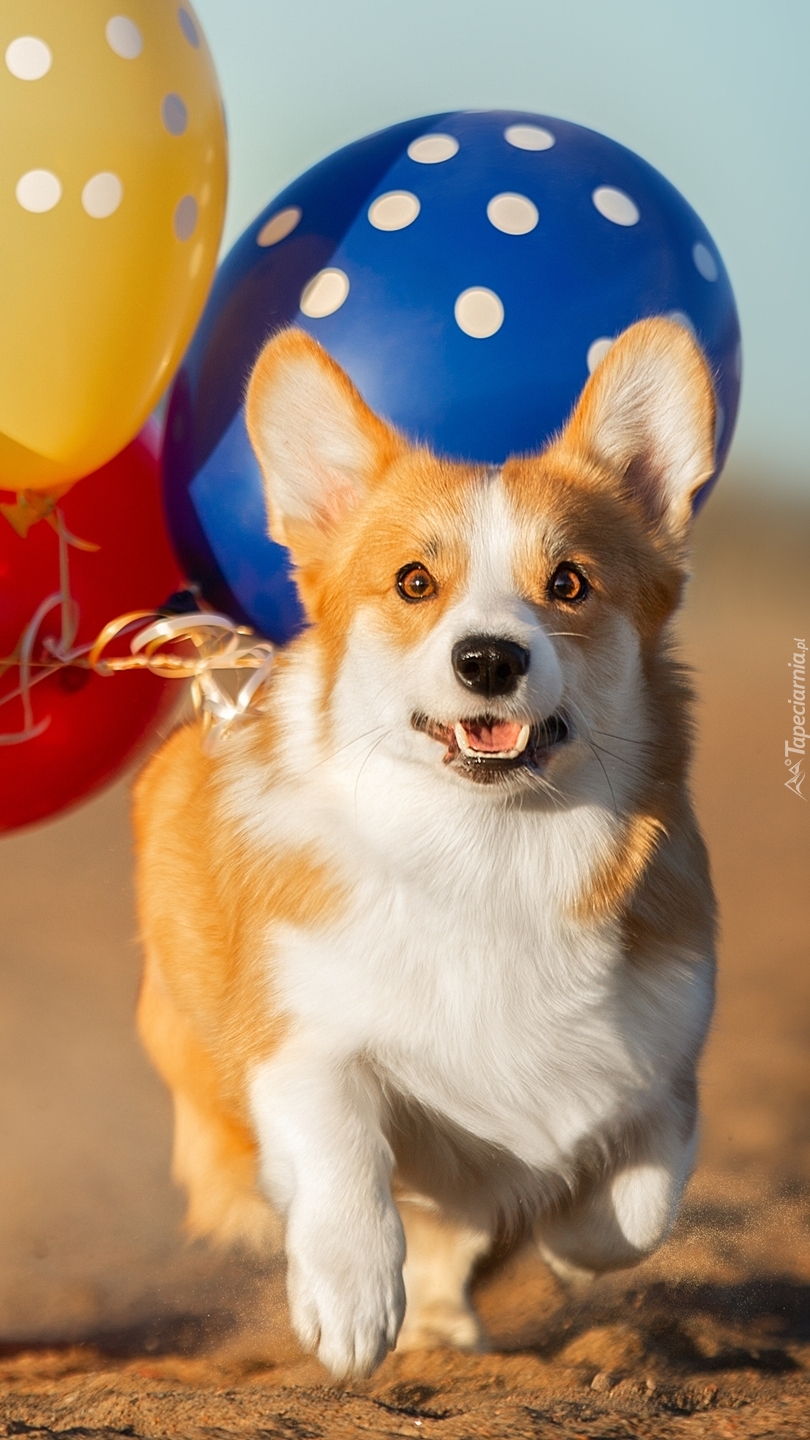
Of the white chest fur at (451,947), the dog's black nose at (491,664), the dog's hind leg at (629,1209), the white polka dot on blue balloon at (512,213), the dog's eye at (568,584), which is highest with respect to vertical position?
the white polka dot on blue balloon at (512,213)

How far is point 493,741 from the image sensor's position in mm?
1075

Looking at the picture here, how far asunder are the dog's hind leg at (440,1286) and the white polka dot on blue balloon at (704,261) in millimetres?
1120

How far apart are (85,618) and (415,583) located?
505mm

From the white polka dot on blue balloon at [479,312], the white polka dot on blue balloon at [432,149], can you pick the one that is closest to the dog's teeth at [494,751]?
the white polka dot on blue balloon at [479,312]

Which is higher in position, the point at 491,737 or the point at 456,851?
the point at 491,737

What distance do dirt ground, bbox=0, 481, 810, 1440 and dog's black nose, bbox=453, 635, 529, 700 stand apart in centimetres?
41

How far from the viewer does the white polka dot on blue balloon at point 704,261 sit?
4.33ft

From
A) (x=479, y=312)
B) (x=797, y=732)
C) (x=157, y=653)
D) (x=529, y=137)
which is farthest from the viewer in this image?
(x=797, y=732)

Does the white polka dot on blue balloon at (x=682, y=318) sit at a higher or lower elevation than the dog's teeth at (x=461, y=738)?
higher

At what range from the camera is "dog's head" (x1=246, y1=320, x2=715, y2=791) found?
1.06 meters

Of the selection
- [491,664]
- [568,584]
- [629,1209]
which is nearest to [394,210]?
[568,584]

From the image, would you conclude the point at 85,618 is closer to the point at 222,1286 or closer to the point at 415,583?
the point at 415,583

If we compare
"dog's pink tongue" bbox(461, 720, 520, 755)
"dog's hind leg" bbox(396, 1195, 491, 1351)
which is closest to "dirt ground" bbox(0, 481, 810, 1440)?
"dog's hind leg" bbox(396, 1195, 491, 1351)

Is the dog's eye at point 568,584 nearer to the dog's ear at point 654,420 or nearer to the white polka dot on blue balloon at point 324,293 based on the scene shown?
the dog's ear at point 654,420
